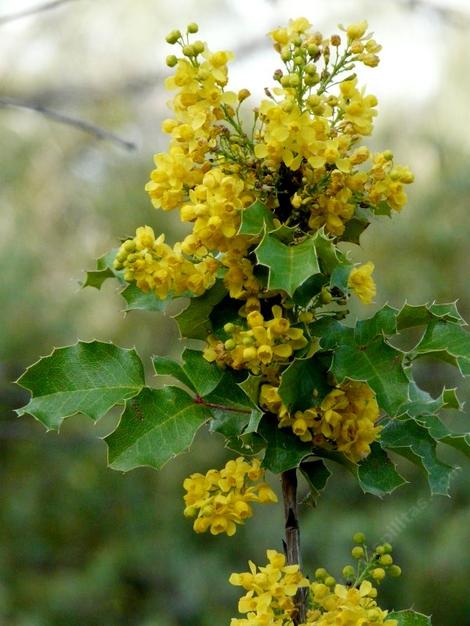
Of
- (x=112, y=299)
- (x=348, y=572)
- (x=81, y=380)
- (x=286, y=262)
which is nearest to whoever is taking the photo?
(x=286, y=262)

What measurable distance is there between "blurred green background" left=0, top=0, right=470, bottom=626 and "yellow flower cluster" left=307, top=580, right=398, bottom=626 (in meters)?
6.34

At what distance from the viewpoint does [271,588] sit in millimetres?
1279

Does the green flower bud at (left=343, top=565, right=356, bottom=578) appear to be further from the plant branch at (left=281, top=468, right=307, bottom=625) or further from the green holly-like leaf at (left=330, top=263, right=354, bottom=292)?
the green holly-like leaf at (left=330, top=263, right=354, bottom=292)

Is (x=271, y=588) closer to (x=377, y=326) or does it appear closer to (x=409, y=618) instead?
(x=409, y=618)

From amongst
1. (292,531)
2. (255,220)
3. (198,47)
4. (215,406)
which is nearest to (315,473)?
(292,531)

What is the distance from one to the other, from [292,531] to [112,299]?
7.15 meters

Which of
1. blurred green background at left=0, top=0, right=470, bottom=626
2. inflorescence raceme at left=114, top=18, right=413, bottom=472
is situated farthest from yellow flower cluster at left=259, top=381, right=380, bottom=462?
blurred green background at left=0, top=0, right=470, bottom=626

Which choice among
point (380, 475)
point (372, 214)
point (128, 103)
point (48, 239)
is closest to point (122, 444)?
point (380, 475)

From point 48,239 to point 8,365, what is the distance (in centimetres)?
199

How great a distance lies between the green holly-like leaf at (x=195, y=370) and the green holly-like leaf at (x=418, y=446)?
0.28 m

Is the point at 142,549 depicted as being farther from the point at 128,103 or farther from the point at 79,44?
the point at 79,44

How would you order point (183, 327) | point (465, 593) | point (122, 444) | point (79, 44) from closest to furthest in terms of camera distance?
point (122, 444)
point (183, 327)
point (465, 593)
point (79, 44)

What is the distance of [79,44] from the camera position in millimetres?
8594

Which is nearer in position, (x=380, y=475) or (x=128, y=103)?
(x=380, y=475)
